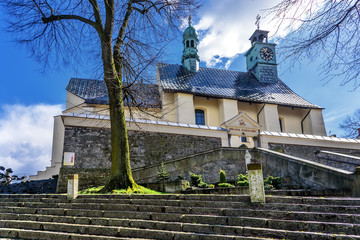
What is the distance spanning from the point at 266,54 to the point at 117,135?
996 inches

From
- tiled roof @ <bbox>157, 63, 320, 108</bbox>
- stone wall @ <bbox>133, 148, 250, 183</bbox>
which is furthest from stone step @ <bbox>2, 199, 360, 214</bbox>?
tiled roof @ <bbox>157, 63, 320, 108</bbox>

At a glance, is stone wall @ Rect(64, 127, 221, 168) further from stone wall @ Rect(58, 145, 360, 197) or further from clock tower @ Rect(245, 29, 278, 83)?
clock tower @ Rect(245, 29, 278, 83)

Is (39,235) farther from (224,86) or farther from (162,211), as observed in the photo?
(224,86)

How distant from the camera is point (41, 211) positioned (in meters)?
7.58

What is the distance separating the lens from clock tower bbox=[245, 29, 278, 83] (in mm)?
29984

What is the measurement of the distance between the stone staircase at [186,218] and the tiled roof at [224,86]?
15.9m

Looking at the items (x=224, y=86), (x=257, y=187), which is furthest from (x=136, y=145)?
(x=224, y=86)

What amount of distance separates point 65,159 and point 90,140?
4.96 ft

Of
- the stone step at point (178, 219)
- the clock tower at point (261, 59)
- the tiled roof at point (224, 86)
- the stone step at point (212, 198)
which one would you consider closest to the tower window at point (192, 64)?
the tiled roof at point (224, 86)

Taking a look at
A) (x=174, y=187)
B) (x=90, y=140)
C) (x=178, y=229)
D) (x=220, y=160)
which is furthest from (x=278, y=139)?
(x=178, y=229)

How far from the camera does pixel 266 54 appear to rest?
3111 cm

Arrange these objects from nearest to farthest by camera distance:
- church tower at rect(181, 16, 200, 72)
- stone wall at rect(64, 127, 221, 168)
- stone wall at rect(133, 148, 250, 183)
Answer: stone wall at rect(133, 148, 250, 183)
stone wall at rect(64, 127, 221, 168)
church tower at rect(181, 16, 200, 72)

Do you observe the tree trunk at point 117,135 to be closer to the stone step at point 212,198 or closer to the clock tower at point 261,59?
the stone step at point 212,198

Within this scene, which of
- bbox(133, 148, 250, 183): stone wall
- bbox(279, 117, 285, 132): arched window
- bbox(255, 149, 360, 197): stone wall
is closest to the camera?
bbox(255, 149, 360, 197): stone wall
